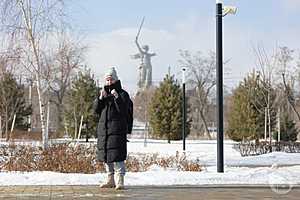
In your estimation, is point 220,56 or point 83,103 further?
point 83,103

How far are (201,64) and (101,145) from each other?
64.6 m

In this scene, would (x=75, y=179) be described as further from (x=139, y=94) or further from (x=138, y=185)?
(x=139, y=94)

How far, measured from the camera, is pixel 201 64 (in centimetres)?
7381

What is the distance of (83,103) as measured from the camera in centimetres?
5250

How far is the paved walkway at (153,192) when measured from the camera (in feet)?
29.5

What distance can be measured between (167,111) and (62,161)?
4030 centimetres

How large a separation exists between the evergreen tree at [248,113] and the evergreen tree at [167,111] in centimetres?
478

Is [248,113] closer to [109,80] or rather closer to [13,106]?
[13,106]

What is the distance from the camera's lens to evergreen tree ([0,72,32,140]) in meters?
48.0

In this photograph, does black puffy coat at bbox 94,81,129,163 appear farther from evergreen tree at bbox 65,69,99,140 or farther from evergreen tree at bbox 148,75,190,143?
evergreen tree at bbox 148,75,190,143

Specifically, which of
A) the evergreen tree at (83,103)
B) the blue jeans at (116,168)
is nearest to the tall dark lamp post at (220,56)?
the blue jeans at (116,168)

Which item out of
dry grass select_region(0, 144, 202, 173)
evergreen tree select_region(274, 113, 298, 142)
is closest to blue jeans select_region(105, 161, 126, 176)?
dry grass select_region(0, 144, 202, 173)

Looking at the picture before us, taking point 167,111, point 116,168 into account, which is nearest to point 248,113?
point 167,111

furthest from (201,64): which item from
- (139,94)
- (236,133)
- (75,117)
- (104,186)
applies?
(104,186)
